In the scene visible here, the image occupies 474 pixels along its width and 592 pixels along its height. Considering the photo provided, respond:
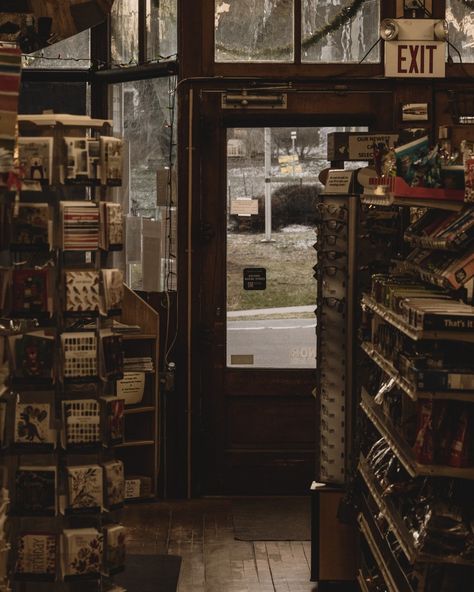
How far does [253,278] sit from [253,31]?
1.59 m

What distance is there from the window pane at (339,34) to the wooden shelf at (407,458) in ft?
10.4

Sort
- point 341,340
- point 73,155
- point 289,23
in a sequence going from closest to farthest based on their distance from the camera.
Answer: point 73,155
point 341,340
point 289,23

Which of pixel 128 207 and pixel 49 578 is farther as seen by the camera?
pixel 128 207

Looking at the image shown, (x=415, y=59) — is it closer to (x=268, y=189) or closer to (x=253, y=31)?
(x=253, y=31)

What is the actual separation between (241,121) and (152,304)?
4.35 feet

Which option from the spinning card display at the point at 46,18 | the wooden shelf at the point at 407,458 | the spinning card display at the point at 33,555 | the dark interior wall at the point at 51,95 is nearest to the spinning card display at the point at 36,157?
the spinning card display at the point at 46,18

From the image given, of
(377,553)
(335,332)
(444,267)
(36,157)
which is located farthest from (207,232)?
(444,267)

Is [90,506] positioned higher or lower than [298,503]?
higher

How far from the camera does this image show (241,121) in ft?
25.2

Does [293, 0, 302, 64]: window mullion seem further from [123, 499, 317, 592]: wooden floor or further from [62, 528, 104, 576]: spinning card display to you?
[62, 528, 104, 576]: spinning card display

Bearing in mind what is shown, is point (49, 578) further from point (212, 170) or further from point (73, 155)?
point (212, 170)

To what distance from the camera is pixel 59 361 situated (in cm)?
484

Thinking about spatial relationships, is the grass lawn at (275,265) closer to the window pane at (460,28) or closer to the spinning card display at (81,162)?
the window pane at (460,28)

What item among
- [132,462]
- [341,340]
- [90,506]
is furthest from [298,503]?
[90,506]
